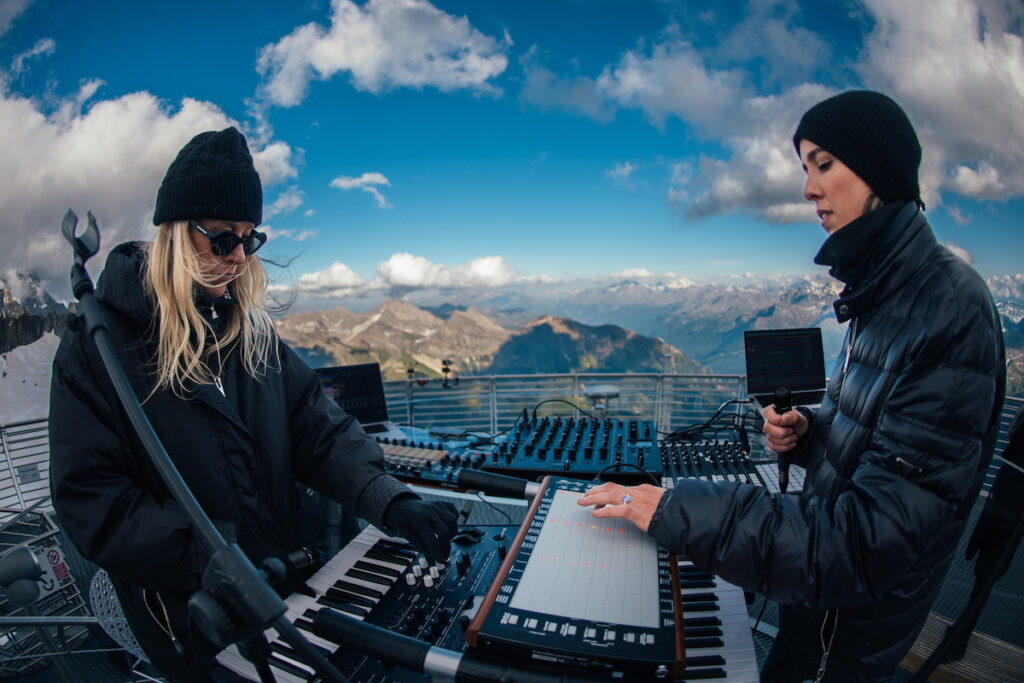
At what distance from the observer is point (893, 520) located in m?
0.80

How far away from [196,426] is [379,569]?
60 centimetres

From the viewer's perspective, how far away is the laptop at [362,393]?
3393 millimetres

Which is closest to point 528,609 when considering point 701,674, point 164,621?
point 701,674

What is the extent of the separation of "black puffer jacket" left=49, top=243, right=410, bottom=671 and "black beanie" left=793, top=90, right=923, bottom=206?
138 cm

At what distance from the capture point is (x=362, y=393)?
3.48 m

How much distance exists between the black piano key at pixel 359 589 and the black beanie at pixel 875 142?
1469mm

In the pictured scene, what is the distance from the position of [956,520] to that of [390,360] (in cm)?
10974

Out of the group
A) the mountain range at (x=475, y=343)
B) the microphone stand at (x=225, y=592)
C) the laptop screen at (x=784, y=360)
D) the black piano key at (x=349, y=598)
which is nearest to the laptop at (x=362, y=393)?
the black piano key at (x=349, y=598)

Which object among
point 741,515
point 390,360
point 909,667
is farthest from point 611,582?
point 390,360

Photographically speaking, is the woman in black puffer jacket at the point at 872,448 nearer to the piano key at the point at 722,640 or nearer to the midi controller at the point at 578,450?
the piano key at the point at 722,640

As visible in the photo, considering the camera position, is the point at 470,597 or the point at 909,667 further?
the point at 909,667

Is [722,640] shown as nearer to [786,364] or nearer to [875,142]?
[875,142]

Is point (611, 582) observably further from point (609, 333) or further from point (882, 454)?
point (609, 333)

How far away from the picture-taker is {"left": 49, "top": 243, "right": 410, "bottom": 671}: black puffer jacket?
103 cm
